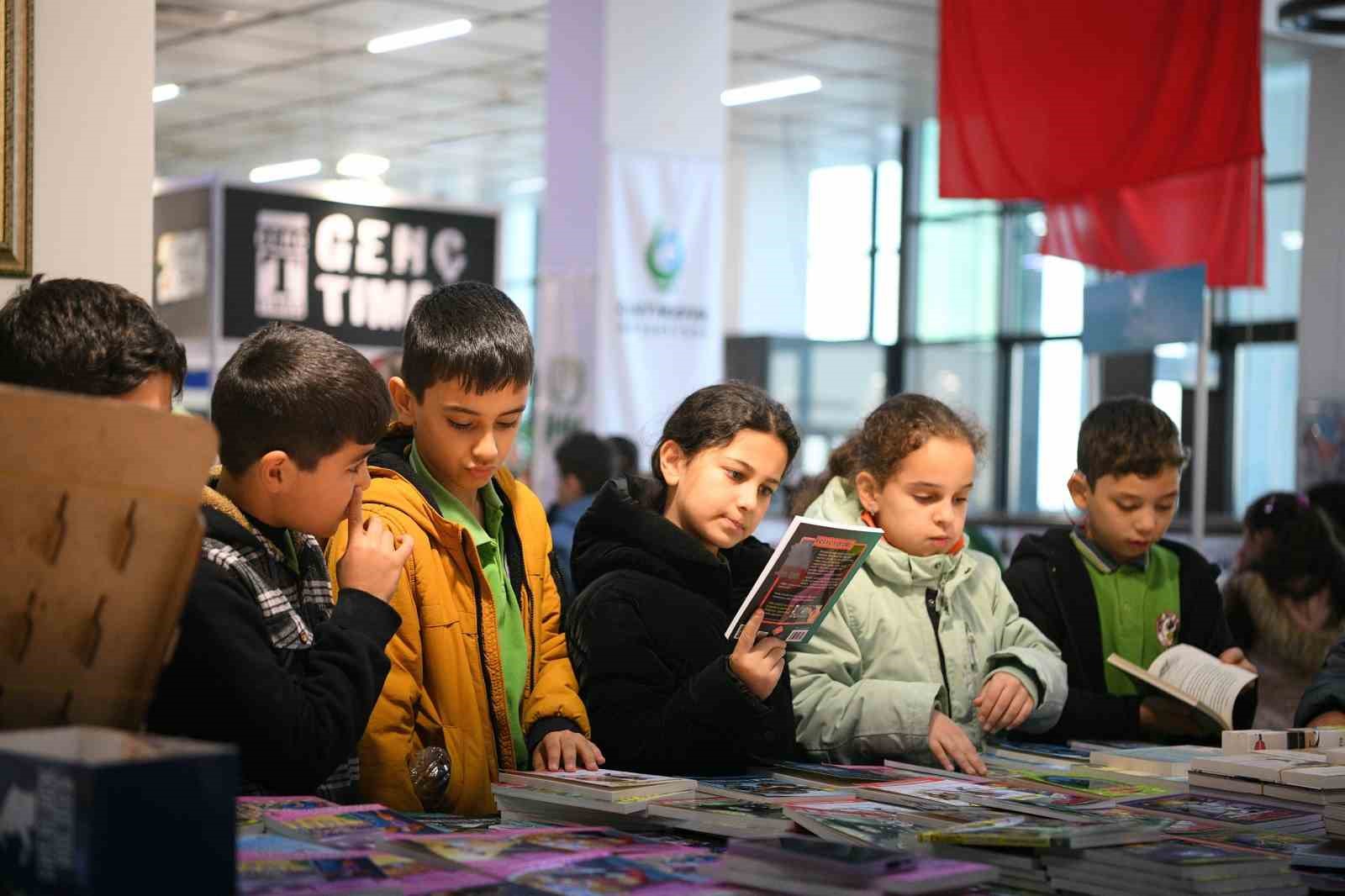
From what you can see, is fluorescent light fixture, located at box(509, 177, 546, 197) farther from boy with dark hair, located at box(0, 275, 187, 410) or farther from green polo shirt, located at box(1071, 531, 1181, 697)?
boy with dark hair, located at box(0, 275, 187, 410)

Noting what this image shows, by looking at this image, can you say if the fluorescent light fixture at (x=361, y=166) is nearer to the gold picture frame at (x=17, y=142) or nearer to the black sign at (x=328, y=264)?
the black sign at (x=328, y=264)

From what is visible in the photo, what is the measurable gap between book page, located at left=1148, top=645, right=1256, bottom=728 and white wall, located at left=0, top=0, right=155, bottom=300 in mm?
2082

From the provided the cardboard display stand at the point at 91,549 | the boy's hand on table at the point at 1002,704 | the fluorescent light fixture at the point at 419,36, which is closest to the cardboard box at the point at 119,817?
the cardboard display stand at the point at 91,549

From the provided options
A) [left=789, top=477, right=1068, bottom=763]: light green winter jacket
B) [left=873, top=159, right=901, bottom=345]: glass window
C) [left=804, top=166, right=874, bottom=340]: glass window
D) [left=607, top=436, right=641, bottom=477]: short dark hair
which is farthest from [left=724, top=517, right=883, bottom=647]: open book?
[left=804, top=166, right=874, bottom=340]: glass window

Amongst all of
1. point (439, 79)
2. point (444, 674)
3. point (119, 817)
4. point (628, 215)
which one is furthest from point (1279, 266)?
point (119, 817)

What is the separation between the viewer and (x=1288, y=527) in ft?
14.8

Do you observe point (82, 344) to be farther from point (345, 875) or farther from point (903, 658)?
point (903, 658)

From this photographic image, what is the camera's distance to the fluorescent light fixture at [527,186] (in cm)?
1576

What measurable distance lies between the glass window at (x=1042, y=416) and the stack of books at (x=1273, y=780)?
10.8 m

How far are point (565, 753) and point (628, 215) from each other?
5.06 meters

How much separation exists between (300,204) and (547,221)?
184cm

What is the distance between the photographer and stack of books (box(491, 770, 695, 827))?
195cm

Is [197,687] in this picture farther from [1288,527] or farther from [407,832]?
[1288,527]

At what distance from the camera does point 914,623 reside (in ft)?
9.34
